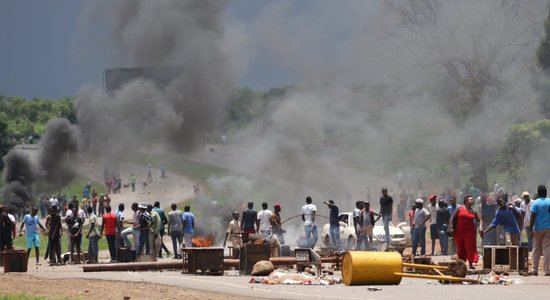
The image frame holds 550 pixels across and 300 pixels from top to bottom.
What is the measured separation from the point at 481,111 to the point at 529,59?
17.3 ft

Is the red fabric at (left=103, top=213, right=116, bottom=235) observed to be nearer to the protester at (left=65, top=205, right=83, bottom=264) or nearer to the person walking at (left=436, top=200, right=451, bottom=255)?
the protester at (left=65, top=205, right=83, bottom=264)

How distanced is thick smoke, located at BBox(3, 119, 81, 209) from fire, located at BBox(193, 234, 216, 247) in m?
15.6

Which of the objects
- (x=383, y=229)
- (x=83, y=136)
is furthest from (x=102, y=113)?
(x=383, y=229)

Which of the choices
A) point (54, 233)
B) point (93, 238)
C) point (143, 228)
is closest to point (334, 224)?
point (143, 228)

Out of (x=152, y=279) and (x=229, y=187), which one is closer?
(x=152, y=279)

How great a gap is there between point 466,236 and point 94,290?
8.46 meters

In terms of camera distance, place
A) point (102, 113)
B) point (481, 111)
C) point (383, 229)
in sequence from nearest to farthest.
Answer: point (383, 229) < point (102, 113) < point (481, 111)

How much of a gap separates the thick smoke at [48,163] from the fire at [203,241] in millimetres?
15634

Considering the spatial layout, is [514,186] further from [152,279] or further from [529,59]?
[152,279]

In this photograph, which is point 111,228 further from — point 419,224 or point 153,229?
point 419,224

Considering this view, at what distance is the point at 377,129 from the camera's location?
211 feet

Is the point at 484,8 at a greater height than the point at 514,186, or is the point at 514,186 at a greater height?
the point at 484,8

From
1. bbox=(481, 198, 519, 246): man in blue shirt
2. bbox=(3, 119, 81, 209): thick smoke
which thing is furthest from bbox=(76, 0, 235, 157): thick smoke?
bbox=(481, 198, 519, 246): man in blue shirt

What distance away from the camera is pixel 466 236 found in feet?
86.5
